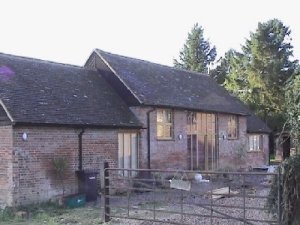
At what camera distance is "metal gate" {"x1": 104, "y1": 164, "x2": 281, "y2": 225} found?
9.10 m

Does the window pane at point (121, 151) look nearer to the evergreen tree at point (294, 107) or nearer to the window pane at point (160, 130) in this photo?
the window pane at point (160, 130)

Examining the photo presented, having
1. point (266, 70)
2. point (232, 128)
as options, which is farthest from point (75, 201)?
point (266, 70)

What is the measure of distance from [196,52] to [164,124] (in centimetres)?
4364

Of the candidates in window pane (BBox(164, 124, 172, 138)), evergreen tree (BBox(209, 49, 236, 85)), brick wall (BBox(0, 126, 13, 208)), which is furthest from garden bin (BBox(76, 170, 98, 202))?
evergreen tree (BBox(209, 49, 236, 85))

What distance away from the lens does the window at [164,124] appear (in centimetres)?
2138

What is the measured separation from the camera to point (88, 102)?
18359 mm

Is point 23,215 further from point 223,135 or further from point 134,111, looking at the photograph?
point 223,135

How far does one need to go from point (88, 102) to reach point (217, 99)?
1063 centimetres

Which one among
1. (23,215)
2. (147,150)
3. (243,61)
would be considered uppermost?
(243,61)

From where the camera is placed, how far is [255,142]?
1268 inches

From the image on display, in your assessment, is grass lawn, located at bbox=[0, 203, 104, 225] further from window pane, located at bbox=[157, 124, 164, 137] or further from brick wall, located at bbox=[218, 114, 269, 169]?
brick wall, located at bbox=[218, 114, 269, 169]

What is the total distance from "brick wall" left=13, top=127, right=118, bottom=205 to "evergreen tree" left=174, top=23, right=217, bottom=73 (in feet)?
156

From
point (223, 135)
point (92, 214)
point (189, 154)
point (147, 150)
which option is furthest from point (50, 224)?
point (223, 135)

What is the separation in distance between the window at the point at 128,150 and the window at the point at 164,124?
1.76 m
